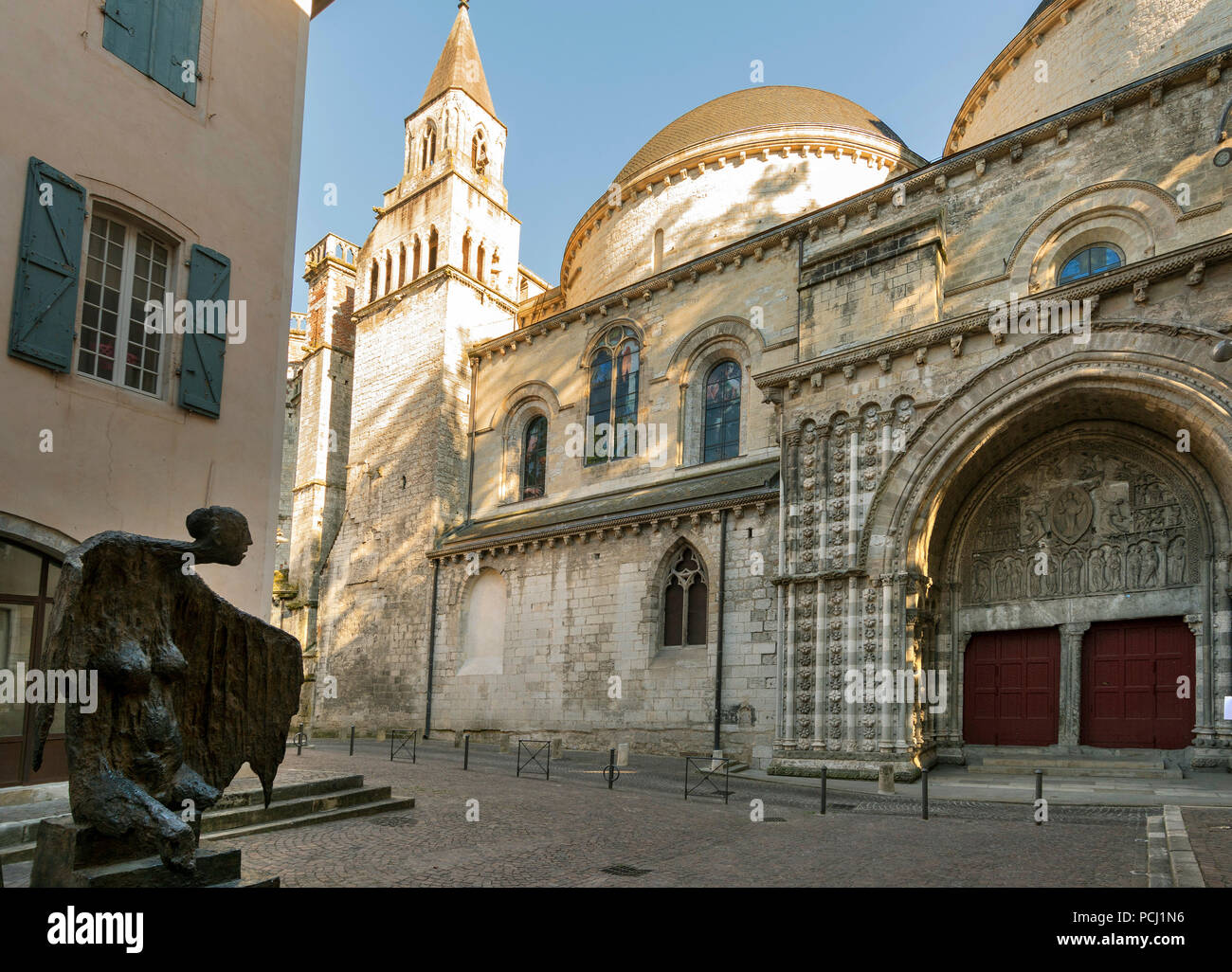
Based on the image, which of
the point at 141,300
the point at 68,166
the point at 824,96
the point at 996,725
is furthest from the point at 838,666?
the point at 824,96

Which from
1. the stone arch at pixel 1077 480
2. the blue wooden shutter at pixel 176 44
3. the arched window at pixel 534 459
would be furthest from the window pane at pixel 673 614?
the blue wooden shutter at pixel 176 44

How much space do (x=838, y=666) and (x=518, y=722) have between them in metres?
9.24

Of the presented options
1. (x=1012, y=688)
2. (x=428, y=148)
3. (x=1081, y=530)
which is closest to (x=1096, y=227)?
(x=1081, y=530)

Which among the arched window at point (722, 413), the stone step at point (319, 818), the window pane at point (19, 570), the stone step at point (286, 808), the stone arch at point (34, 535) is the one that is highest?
the arched window at point (722, 413)

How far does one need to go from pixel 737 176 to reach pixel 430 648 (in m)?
16.3

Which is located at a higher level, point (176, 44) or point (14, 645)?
point (176, 44)

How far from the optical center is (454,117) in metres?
28.7

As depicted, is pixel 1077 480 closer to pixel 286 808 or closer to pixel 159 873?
pixel 286 808

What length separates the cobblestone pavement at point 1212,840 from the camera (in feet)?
21.5

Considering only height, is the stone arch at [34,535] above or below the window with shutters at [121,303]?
below

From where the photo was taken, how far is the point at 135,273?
10.8 m

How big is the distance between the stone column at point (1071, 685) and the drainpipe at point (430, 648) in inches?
599

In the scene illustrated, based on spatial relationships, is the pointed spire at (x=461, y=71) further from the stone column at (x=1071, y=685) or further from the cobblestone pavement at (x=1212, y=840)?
the cobblestone pavement at (x=1212, y=840)
